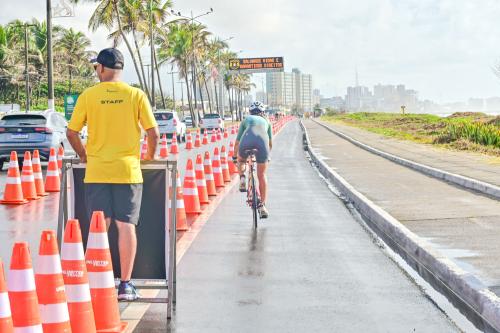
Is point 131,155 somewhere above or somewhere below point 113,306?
above

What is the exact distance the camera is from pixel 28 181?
50.5ft

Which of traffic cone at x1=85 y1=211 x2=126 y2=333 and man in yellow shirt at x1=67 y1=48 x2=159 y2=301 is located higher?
man in yellow shirt at x1=67 y1=48 x2=159 y2=301

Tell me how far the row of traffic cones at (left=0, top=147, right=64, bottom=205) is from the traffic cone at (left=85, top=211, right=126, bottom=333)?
29.5ft

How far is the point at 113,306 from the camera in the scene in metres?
5.72

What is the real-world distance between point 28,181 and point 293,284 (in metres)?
8.99

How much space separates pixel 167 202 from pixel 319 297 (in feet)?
4.96

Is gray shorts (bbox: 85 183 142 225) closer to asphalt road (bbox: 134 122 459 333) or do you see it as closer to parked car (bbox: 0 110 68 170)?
asphalt road (bbox: 134 122 459 333)

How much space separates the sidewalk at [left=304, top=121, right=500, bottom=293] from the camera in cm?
862

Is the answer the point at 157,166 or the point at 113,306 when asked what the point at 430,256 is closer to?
the point at 157,166

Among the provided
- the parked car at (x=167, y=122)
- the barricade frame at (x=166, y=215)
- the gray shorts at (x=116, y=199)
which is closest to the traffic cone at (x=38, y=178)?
Result: the barricade frame at (x=166, y=215)

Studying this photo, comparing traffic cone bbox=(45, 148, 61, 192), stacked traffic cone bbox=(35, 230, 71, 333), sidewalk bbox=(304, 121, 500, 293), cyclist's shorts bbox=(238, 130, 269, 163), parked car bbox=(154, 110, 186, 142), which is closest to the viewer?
stacked traffic cone bbox=(35, 230, 71, 333)

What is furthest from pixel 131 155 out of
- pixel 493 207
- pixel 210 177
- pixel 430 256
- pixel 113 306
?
pixel 210 177

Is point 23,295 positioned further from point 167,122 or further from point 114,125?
point 167,122

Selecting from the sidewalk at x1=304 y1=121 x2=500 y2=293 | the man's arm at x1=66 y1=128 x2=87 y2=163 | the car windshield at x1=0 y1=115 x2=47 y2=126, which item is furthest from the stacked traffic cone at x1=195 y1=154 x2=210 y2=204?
the car windshield at x1=0 y1=115 x2=47 y2=126
